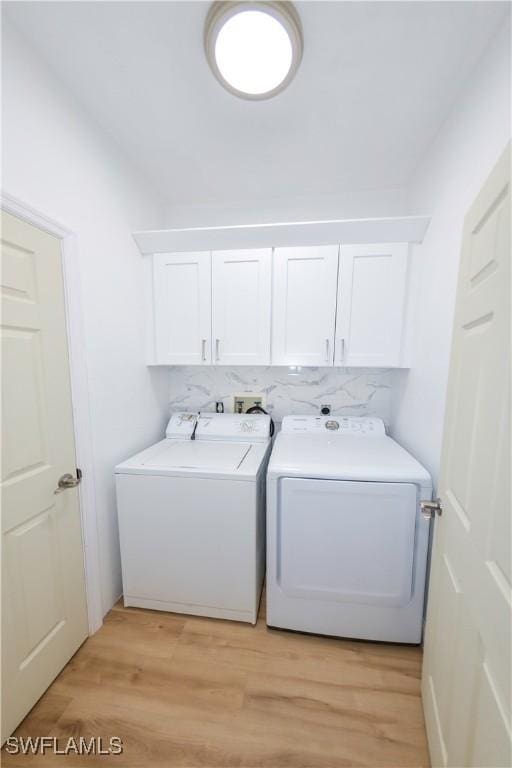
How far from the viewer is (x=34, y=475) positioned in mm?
1163

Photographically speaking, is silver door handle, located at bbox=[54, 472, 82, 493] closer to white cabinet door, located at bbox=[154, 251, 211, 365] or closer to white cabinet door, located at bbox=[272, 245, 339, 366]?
white cabinet door, located at bbox=[154, 251, 211, 365]

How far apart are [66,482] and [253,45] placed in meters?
1.92

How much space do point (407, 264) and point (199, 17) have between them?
142cm

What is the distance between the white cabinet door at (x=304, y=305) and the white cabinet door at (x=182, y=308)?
471mm

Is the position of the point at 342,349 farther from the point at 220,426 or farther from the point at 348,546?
the point at 348,546

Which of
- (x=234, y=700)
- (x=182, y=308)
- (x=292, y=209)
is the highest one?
(x=292, y=209)

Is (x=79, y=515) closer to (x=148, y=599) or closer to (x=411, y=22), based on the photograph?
(x=148, y=599)

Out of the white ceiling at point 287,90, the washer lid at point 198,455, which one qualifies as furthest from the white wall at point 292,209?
the washer lid at point 198,455

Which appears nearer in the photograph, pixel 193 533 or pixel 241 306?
pixel 193 533

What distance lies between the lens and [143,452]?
5.87 feet

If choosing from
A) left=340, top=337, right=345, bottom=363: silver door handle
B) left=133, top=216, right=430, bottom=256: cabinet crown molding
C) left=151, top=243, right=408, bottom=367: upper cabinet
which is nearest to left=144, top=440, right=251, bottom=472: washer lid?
left=151, top=243, right=408, bottom=367: upper cabinet

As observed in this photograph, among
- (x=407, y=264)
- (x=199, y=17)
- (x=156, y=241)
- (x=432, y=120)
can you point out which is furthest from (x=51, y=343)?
(x=432, y=120)

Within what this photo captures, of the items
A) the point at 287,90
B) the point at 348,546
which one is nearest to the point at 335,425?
the point at 348,546

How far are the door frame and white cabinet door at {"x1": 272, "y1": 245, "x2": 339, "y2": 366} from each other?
1104 mm
